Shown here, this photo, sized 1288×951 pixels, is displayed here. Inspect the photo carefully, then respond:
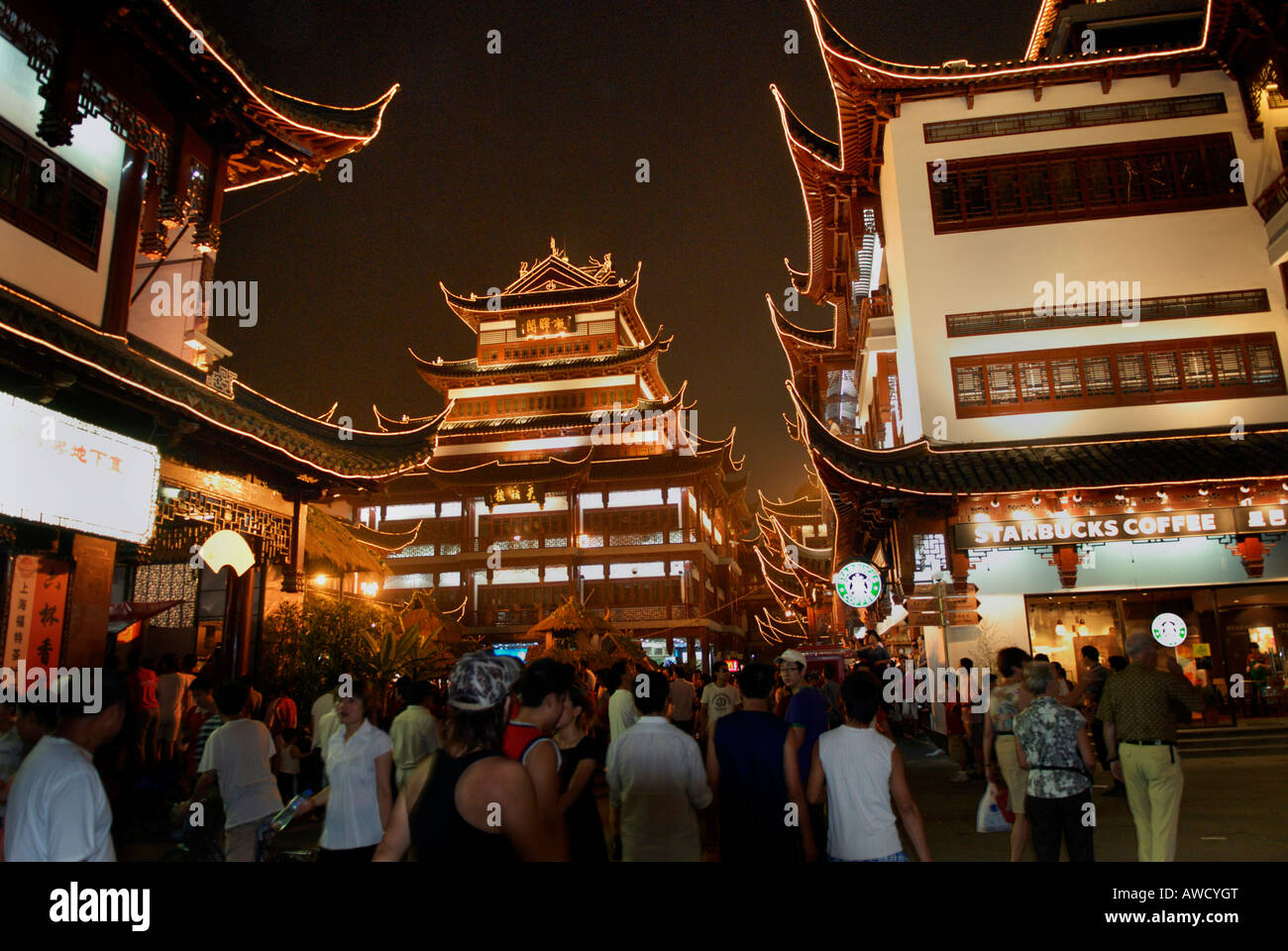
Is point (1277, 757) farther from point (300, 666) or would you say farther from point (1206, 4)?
point (300, 666)

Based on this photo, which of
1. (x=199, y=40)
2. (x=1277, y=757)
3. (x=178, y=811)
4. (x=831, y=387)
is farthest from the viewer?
(x=831, y=387)

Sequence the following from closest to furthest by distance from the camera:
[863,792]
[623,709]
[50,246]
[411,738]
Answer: [863,792] → [411,738] → [623,709] → [50,246]

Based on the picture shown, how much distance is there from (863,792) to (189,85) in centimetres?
1216

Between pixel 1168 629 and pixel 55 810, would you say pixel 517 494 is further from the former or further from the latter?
pixel 55 810

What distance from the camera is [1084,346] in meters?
14.4

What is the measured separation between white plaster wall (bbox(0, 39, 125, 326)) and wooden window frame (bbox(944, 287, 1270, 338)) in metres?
12.8

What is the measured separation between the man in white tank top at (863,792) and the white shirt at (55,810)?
318cm

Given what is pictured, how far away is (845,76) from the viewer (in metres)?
15.0

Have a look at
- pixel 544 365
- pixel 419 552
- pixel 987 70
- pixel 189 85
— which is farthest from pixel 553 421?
pixel 189 85

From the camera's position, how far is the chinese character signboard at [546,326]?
50.9 m

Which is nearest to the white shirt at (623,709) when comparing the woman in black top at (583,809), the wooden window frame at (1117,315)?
the woman in black top at (583,809)

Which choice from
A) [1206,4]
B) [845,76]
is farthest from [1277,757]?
[845,76]
